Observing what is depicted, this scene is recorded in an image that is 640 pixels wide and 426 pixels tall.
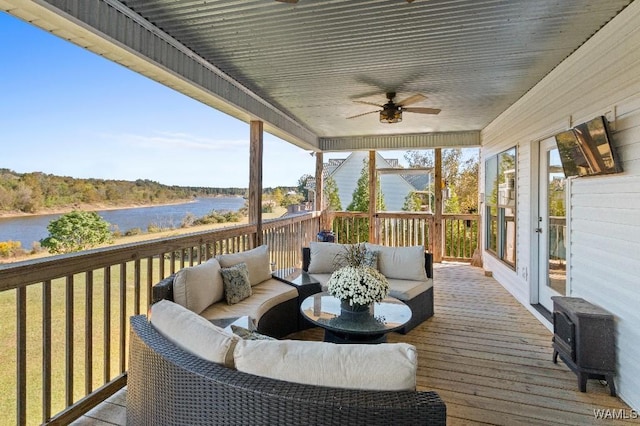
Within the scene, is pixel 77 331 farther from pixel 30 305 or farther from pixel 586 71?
pixel 586 71

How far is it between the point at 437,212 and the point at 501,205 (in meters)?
1.64

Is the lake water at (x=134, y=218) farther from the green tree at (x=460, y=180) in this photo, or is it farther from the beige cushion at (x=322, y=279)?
the green tree at (x=460, y=180)

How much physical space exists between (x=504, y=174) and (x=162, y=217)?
5.24 metres

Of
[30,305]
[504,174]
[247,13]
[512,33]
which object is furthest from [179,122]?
[504,174]

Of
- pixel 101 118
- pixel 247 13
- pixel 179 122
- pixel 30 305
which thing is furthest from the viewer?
pixel 179 122

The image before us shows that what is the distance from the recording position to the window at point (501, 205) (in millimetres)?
5203

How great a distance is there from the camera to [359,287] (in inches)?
103

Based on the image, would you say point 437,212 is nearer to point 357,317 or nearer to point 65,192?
point 357,317

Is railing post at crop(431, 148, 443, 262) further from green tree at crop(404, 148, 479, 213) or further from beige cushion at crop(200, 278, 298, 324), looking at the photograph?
beige cushion at crop(200, 278, 298, 324)

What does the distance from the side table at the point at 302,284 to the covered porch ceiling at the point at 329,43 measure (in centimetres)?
220

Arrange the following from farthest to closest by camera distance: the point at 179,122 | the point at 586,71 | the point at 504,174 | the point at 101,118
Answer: the point at 504,174, the point at 179,122, the point at 586,71, the point at 101,118

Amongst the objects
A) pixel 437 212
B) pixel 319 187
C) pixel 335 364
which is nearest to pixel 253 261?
pixel 335 364

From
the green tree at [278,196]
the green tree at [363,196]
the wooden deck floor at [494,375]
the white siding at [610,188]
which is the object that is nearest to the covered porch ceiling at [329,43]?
the white siding at [610,188]

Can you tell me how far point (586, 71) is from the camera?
311 centimetres
